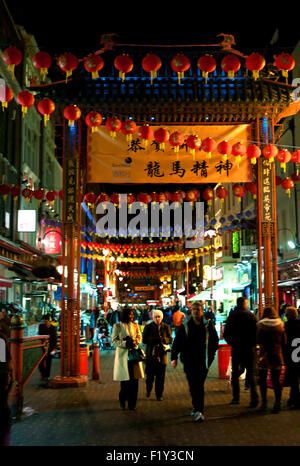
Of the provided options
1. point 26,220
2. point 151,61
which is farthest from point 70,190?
point 26,220

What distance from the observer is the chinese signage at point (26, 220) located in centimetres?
3017

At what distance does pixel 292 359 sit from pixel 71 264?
6.25 metres

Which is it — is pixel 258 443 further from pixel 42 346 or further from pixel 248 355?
pixel 42 346

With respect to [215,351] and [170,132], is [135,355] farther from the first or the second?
[170,132]

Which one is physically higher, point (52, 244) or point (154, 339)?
point (52, 244)

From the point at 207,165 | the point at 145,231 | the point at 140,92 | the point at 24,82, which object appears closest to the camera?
the point at 140,92

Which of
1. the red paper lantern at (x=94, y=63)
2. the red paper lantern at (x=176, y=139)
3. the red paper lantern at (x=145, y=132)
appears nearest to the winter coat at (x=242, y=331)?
the red paper lantern at (x=176, y=139)

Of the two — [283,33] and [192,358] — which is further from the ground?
[283,33]

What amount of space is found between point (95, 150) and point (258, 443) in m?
9.39

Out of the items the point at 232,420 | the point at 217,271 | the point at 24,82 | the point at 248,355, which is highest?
the point at 24,82

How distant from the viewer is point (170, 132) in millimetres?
14953

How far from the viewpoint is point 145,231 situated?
26.3 metres

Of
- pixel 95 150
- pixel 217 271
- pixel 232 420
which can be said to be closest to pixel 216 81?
pixel 95 150

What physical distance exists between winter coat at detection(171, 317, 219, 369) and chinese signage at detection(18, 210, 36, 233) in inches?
836
